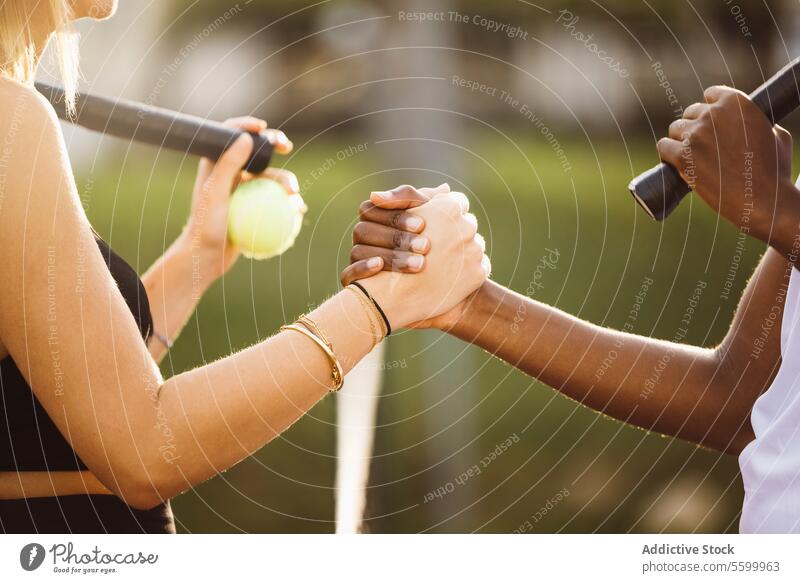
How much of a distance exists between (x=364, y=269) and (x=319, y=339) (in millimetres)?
166

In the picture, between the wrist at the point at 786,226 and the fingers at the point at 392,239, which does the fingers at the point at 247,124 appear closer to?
the fingers at the point at 392,239

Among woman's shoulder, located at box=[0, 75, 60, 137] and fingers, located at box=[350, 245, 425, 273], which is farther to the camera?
fingers, located at box=[350, 245, 425, 273]

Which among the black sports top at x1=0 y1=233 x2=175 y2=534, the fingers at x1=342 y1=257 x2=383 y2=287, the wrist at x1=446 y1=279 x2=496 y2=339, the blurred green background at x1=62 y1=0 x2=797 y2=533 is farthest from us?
the blurred green background at x1=62 y1=0 x2=797 y2=533

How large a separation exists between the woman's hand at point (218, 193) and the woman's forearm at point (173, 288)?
10mm

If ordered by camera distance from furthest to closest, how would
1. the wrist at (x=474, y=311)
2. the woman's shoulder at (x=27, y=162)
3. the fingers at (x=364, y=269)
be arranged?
1. the wrist at (x=474, y=311)
2. the fingers at (x=364, y=269)
3. the woman's shoulder at (x=27, y=162)

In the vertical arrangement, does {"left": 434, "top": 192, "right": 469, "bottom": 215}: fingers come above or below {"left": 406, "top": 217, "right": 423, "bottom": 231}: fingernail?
above

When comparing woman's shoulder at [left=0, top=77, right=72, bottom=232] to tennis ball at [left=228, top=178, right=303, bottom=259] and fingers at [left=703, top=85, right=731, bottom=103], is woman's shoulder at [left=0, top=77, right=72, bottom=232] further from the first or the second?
fingers at [left=703, top=85, right=731, bottom=103]

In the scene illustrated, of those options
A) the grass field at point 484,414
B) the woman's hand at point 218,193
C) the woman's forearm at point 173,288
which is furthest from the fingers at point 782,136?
the grass field at point 484,414

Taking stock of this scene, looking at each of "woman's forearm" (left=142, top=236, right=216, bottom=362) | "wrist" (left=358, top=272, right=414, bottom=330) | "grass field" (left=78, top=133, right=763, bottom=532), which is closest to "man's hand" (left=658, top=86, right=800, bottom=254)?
"wrist" (left=358, top=272, right=414, bottom=330)

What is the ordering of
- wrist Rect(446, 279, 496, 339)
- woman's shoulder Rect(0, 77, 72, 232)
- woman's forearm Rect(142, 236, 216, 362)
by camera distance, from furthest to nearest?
woman's forearm Rect(142, 236, 216, 362) → wrist Rect(446, 279, 496, 339) → woman's shoulder Rect(0, 77, 72, 232)

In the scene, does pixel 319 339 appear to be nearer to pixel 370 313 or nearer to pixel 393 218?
pixel 370 313

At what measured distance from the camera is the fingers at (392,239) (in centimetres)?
104

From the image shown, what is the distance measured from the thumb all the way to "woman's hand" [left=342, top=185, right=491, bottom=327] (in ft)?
1.04

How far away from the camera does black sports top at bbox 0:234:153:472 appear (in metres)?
0.87
